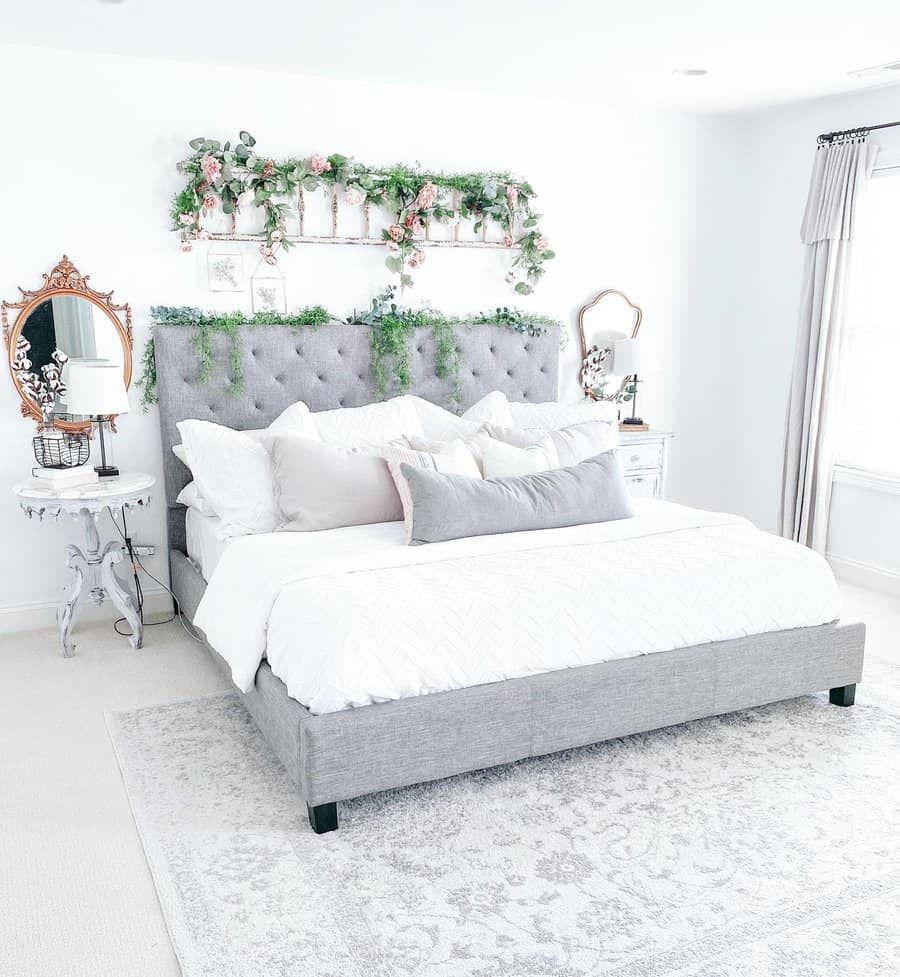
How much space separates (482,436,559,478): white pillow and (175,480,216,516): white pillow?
116cm

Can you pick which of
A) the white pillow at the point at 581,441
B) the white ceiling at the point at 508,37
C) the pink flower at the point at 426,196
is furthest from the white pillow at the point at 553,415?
the white ceiling at the point at 508,37

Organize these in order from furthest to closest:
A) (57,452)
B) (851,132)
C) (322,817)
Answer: (851,132), (57,452), (322,817)

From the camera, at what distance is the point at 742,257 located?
5539 millimetres

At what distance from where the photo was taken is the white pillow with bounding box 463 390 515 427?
4340 mm

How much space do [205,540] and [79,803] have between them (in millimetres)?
1324

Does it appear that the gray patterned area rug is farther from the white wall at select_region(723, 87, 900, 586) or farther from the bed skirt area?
the white wall at select_region(723, 87, 900, 586)

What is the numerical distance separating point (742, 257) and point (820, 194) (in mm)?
761

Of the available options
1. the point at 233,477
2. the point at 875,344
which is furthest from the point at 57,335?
the point at 875,344

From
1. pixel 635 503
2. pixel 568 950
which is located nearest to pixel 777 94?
pixel 635 503

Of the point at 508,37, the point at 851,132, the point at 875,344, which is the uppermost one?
the point at 508,37

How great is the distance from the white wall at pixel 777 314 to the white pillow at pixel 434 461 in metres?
2.49

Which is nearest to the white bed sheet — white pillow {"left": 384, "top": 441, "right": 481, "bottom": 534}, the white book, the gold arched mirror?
the white book

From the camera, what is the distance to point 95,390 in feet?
12.1

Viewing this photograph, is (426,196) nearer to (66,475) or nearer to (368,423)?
(368,423)
